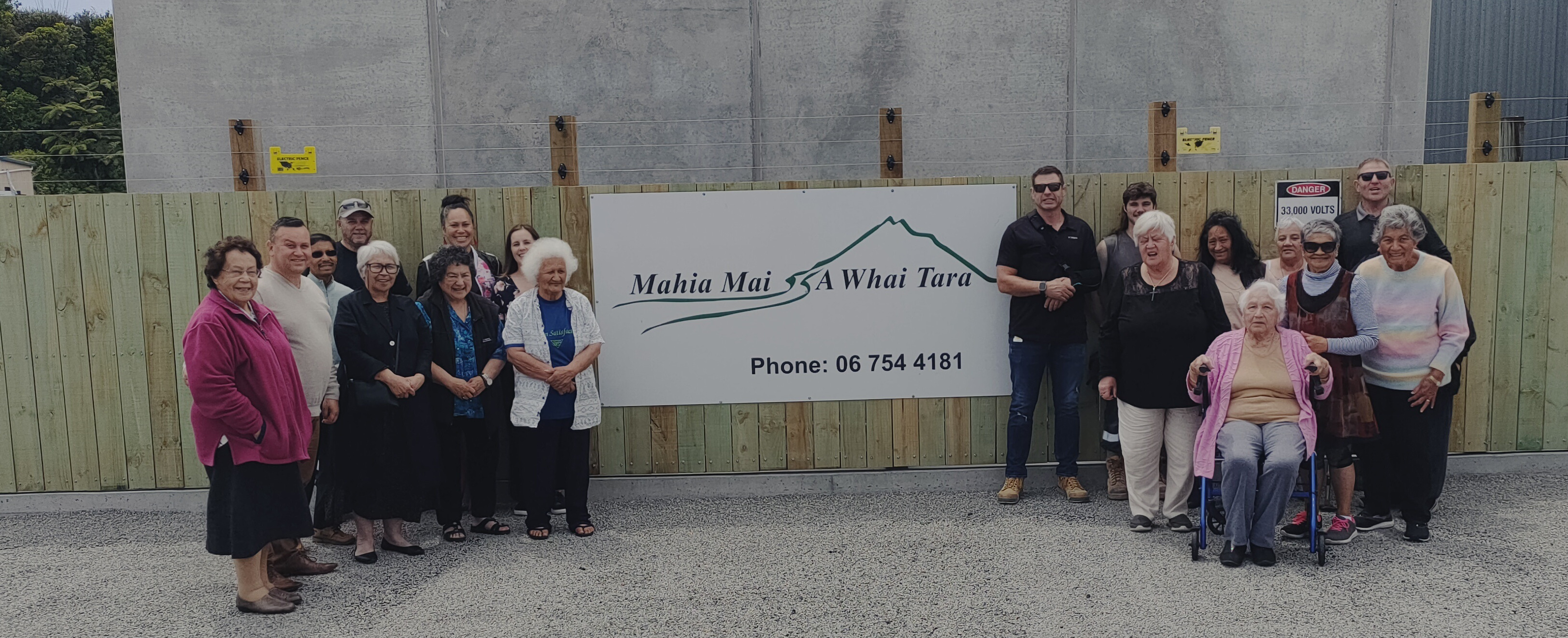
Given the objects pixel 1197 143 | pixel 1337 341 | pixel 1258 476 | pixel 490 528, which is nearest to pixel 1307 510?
pixel 1258 476

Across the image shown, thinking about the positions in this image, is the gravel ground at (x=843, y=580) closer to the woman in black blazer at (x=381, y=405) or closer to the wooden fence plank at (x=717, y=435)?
the woman in black blazer at (x=381, y=405)

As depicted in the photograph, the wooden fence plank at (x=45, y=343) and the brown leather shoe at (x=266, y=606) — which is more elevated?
the wooden fence plank at (x=45, y=343)

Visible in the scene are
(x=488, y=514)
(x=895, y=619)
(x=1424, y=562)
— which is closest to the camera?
(x=895, y=619)

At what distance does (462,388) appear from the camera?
188 inches

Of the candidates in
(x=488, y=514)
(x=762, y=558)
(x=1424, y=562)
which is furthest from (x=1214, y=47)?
(x=488, y=514)

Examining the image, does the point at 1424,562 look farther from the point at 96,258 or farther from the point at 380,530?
the point at 96,258

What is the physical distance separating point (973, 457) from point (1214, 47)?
191 inches

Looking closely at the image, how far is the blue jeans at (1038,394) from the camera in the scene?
5.33 m

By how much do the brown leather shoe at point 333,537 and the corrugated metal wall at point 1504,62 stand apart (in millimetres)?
11562

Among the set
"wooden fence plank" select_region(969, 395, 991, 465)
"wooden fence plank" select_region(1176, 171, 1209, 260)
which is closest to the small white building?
"wooden fence plank" select_region(969, 395, 991, 465)

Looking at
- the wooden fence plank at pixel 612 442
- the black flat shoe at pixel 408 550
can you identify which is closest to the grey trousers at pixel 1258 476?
the wooden fence plank at pixel 612 442

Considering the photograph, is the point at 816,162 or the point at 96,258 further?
the point at 816,162

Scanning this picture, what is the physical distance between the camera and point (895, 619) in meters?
3.79

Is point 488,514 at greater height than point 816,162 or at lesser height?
lesser
